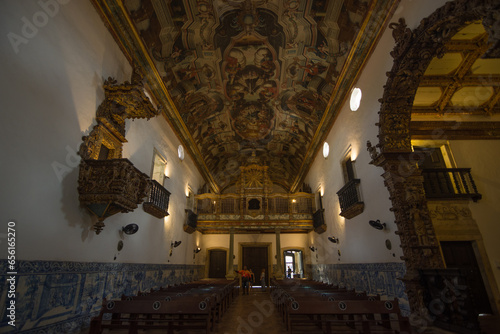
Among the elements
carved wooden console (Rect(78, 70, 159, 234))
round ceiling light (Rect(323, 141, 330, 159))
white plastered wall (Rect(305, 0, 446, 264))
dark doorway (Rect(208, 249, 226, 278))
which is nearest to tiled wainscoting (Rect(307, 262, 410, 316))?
white plastered wall (Rect(305, 0, 446, 264))

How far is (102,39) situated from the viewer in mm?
6559

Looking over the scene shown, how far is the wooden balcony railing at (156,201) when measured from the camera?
8.76 metres

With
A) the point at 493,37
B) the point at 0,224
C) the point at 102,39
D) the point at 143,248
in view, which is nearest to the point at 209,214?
the point at 143,248

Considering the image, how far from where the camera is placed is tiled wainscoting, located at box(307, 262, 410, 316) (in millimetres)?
5957

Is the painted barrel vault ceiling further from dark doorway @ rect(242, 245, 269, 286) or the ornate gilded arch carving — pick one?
dark doorway @ rect(242, 245, 269, 286)

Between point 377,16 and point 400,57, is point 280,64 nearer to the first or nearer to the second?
point 377,16

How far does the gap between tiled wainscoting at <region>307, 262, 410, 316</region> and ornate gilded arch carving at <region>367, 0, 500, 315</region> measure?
1.82ft

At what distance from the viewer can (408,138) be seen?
21.3ft

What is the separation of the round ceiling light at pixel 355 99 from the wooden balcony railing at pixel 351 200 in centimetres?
261

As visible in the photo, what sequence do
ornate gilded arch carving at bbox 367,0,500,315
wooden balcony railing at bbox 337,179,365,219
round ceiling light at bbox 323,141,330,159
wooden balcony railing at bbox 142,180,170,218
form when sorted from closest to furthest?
ornate gilded arch carving at bbox 367,0,500,315 → wooden balcony railing at bbox 337,179,365,219 → wooden balcony railing at bbox 142,180,170,218 → round ceiling light at bbox 323,141,330,159

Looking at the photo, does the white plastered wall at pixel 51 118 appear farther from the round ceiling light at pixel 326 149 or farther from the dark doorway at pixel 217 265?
the dark doorway at pixel 217 265

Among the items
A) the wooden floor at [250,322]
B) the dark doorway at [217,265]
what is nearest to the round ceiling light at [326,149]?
the wooden floor at [250,322]

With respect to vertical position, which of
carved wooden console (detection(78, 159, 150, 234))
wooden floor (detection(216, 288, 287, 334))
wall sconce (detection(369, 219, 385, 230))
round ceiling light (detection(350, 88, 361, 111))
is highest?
round ceiling light (detection(350, 88, 361, 111))

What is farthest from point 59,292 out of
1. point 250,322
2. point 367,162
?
point 367,162
